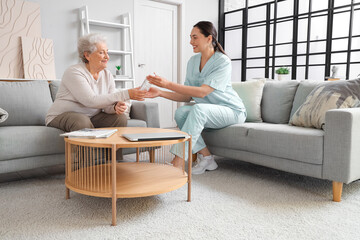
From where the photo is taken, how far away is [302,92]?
249cm

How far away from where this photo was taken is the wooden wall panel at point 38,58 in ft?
12.4

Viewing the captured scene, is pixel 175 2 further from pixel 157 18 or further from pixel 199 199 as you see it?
pixel 199 199

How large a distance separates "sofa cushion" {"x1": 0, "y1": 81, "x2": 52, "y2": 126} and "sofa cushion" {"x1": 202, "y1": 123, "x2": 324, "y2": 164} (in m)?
1.39

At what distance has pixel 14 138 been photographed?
200cm

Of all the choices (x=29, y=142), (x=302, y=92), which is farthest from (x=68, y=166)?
(x=302, y=92)

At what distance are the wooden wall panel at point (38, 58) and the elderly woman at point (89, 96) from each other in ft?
5.84

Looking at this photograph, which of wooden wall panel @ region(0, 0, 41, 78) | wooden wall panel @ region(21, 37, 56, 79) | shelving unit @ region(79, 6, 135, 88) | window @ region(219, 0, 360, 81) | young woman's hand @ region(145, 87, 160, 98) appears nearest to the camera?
young woman's hand @ region(145, 87, 160, 98)


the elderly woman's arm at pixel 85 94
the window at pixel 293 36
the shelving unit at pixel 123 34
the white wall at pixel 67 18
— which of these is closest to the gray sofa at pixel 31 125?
the elderly woman's arm at pixel 85 94

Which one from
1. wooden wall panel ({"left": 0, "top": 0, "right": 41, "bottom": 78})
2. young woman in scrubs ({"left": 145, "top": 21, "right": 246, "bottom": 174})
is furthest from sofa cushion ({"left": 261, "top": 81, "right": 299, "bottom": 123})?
wooden wall panel ({"left": 0, "top": 0, "right": 41, "bottom": 78})

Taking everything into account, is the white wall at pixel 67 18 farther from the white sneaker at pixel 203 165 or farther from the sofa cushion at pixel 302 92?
the sofa cushion at pixel 302 92

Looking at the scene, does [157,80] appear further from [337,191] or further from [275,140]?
[337,191]

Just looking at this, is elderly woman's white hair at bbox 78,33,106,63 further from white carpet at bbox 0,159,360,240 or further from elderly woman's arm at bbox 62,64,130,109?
white carpet at bbox 0,159,360,240

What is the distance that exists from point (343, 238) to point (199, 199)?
29.9 inches

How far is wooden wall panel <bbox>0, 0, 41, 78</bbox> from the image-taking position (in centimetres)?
365
